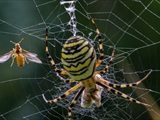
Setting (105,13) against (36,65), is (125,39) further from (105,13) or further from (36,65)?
(36,65)

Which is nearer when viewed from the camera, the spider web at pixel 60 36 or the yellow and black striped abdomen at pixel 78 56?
the yellow and black striped abdomen at pixel 78 56

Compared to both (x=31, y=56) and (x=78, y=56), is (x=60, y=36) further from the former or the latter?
(x=78, y=56)

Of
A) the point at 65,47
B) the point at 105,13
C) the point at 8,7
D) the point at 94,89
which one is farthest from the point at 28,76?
the point at 65,47

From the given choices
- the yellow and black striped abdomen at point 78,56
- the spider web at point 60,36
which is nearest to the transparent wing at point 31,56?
the yellow and black striped abdomen at point 78,56

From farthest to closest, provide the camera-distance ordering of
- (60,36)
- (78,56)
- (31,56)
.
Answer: (60,36) → (31,56) → (78,56)

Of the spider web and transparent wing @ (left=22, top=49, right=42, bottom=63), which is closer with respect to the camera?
transparent wing @ (left=22, top=49, right=42, bottom=63)

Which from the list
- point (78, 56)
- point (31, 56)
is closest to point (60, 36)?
point (31, 56)

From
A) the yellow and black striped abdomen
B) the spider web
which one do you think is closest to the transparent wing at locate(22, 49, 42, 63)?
the yellow and black striped abdomen

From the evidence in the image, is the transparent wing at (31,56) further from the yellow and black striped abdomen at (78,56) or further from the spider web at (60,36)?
the spider web at (60,36)

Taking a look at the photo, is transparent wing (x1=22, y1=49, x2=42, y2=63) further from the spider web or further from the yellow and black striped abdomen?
the spider web
